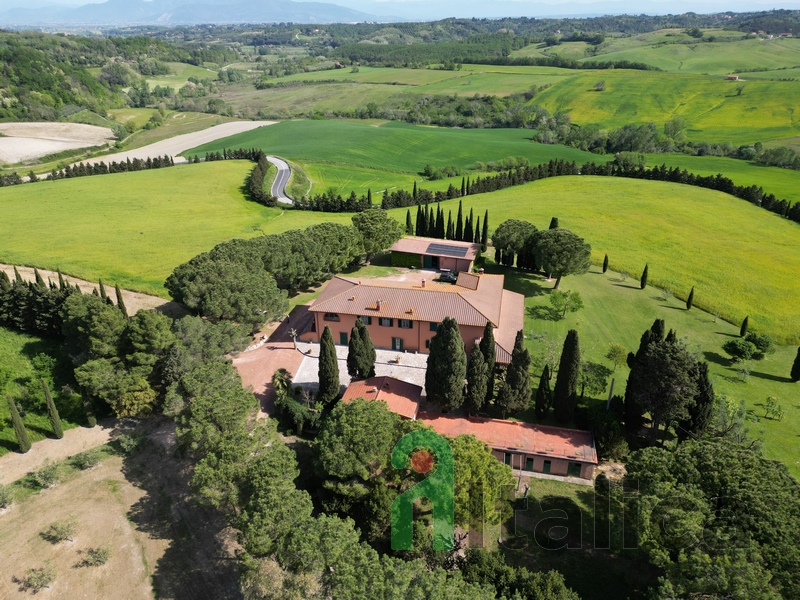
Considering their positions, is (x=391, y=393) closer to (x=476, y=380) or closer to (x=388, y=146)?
(x=476, y=380)

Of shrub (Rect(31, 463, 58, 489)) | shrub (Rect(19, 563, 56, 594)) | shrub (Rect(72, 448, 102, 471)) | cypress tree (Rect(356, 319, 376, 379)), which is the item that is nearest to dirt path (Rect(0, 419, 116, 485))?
shrub (Rect(72, 448, 102, 471))

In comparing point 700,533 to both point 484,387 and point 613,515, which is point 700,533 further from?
point 484,387

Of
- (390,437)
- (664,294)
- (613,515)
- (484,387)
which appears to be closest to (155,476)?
(390,437)

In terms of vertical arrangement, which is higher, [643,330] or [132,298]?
[132,298]

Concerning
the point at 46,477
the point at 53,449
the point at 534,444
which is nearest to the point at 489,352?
the point at 534,444

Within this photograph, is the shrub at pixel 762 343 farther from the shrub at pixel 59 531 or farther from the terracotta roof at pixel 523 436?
the shrub at pixel 59 531

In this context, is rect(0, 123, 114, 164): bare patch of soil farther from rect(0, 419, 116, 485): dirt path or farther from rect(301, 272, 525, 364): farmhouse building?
rect(301, 272, 525, 364): farmhouse building
